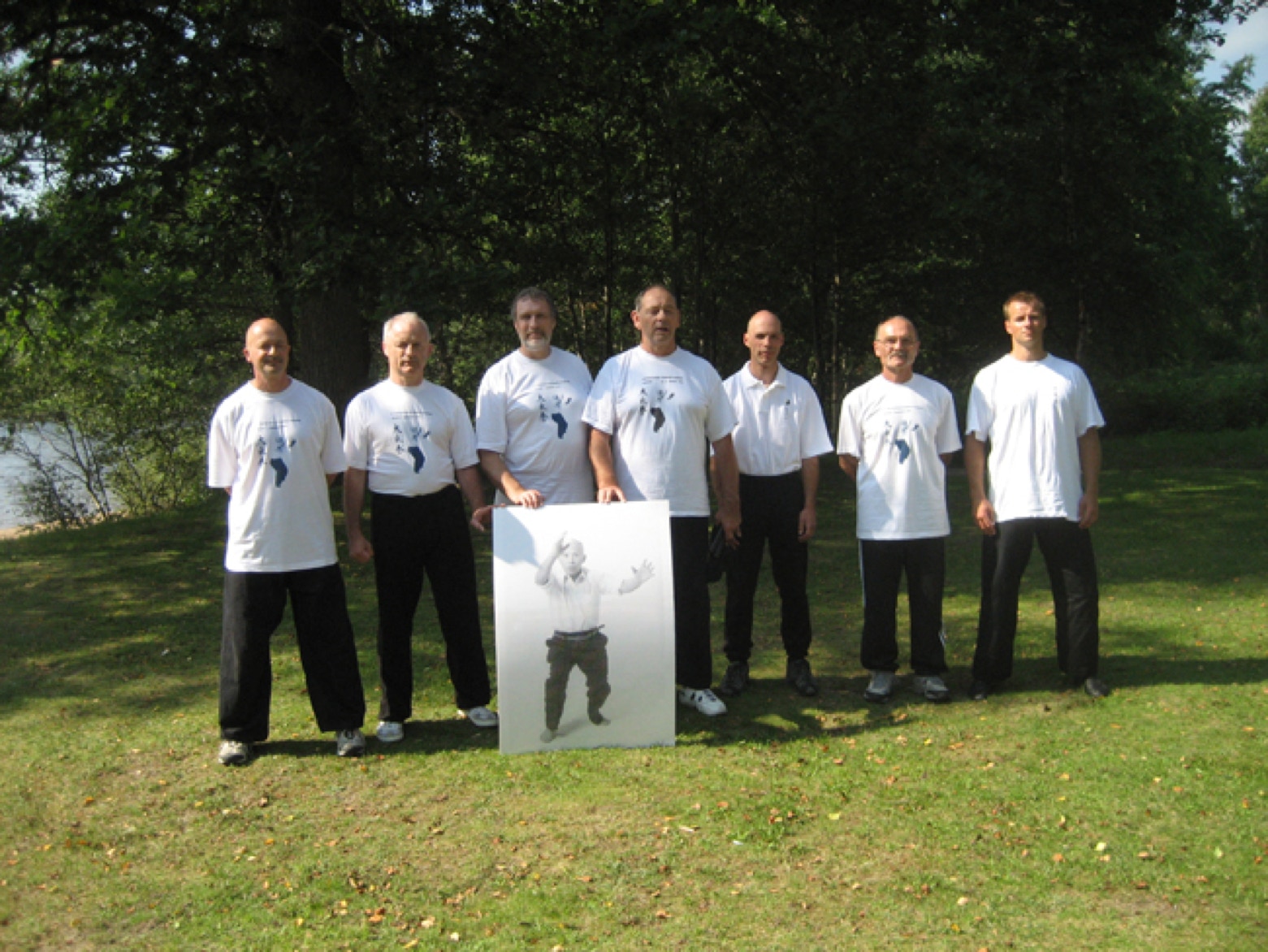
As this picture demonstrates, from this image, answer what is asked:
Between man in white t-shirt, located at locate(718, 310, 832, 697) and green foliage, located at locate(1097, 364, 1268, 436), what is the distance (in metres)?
18.5

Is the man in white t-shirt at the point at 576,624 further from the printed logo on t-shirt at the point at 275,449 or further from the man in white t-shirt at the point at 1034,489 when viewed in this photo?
the man in white t-shirt at the point at 1034,489

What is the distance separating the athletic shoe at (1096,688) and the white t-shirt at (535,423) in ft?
9.64

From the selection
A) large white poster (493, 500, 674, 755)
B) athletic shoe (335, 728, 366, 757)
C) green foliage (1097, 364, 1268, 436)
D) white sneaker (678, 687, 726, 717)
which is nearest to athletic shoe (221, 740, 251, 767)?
athletic shoe (335, 728, 366, 757)

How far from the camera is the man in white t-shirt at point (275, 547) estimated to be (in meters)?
Answer: 5.25

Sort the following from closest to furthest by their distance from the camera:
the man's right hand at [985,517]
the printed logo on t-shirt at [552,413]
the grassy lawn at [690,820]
A: the grassy lawn at [690,820]
the printed logo on t-shirt at [552,413]
the man's right hand at [985,517]

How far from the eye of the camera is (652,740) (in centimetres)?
534

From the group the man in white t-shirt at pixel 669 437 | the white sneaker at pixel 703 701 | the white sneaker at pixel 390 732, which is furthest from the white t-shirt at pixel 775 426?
the white sneaker at pixel 390 732

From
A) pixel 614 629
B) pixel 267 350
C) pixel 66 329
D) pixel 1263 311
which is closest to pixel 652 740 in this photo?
pixel 614 629

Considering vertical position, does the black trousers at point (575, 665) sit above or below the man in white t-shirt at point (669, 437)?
below

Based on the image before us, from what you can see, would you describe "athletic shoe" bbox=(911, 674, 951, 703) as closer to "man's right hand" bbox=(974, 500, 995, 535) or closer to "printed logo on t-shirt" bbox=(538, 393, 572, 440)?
"man's right hand" bbox=(974, 500, 995, 535)

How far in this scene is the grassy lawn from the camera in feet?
12.1

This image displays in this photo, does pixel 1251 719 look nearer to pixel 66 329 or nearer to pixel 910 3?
pixel 910 3

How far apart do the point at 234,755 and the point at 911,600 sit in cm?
350

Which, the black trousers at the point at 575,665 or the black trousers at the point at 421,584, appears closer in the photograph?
the black trousers at the point at 575,665
